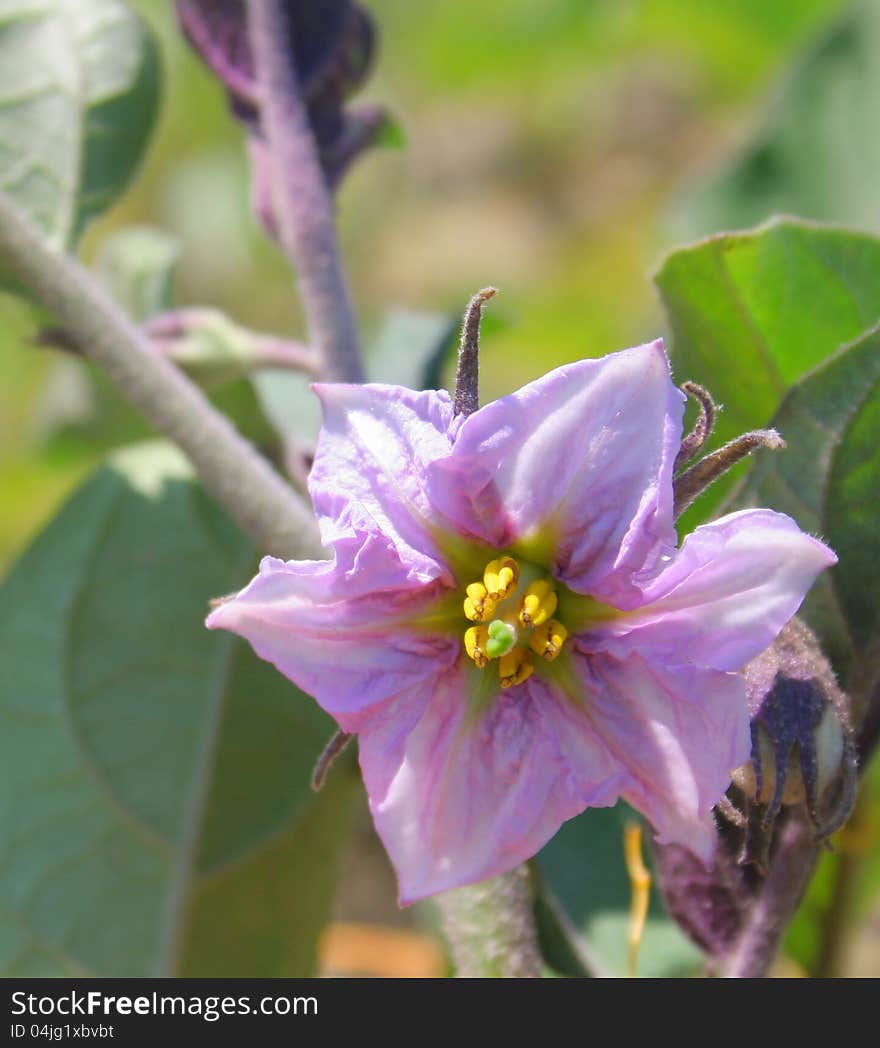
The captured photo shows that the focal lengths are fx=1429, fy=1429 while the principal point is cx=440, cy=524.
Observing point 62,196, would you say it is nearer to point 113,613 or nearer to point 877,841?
Result: point 113,613

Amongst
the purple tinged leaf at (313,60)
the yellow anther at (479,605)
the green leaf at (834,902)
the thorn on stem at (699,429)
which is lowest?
the green leaf at (834,902)

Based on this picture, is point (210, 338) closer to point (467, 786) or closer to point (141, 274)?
point (141, 274)

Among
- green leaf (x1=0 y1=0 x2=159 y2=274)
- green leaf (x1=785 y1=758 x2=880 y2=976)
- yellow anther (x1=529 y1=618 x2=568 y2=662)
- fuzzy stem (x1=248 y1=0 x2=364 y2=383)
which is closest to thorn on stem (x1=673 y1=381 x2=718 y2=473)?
yellow anther (x1=529 y1=618 x2=568 y2=662)

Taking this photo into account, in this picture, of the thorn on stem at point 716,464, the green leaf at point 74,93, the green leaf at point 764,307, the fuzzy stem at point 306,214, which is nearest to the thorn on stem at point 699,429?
the thorn on stem at point 716,464

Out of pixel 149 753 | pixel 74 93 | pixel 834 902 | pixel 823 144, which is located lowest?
pixel 834 902

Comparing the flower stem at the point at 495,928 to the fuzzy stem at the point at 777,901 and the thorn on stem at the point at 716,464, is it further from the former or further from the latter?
A: the thorn on stem at the point at 716,464

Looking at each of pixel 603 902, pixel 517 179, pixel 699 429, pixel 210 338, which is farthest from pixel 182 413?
pixel 517 179
